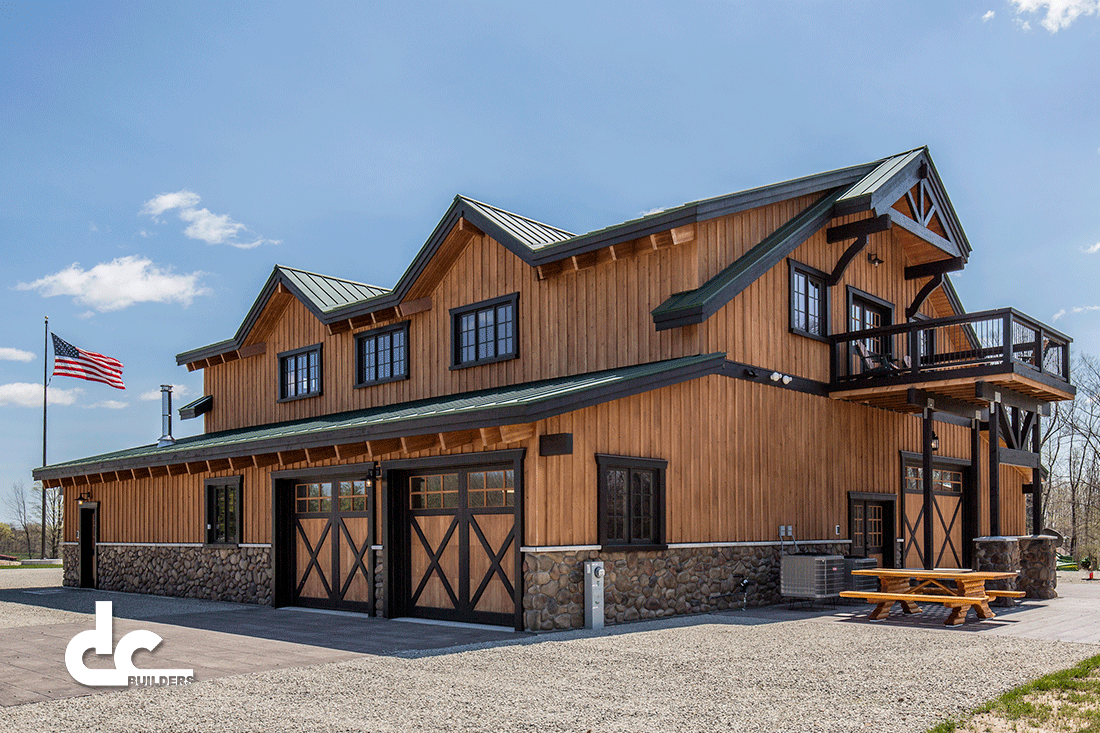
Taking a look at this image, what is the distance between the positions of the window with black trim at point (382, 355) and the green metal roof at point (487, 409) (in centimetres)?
88

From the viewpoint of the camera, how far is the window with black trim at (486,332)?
1634 centimetres

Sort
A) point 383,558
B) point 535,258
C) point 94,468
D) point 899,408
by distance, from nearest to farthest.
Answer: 1. point 383,558
2. point 535,258
3. point 899,408
4. point 94,468

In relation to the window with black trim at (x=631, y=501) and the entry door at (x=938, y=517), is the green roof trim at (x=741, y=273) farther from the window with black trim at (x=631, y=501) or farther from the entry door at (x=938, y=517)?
the entry door at (x=938, y=517)

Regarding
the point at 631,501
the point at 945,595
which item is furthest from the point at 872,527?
the point at 631,501

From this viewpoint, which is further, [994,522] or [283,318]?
[283,318]

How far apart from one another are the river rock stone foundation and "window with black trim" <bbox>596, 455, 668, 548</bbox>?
291 inches

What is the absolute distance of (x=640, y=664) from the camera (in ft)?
29.7

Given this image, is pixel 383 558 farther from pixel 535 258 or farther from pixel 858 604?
pixel 858 604

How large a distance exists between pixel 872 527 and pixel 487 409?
9780 millimetres

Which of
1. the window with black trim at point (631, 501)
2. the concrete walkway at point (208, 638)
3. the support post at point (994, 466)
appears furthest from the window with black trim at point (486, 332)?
the support post at point (994, 466)

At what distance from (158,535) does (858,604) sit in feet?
46.5

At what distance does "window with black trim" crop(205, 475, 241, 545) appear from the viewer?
18156 mm

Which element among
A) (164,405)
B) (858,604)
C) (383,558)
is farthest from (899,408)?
(164,405)

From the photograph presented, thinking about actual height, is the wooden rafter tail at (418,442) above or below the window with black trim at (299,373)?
below
